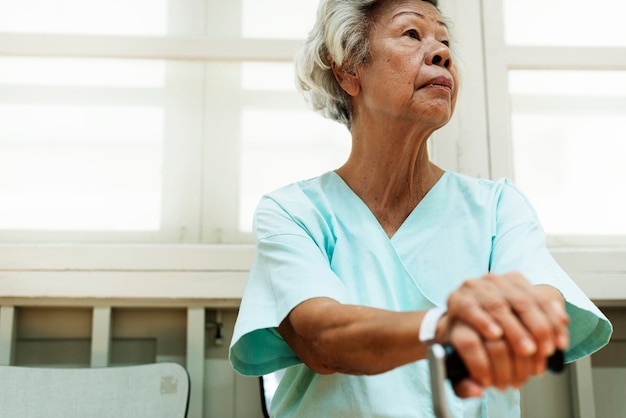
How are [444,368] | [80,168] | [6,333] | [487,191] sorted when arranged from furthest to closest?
[80,168], [6,333], [487,191], [444,368]

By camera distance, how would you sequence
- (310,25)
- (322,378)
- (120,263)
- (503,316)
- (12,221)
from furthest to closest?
(310,25) → (12,221) → (120,263) → (322,378) → (503,316)

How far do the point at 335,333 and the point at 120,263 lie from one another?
756 millimetres

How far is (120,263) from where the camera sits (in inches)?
54.6

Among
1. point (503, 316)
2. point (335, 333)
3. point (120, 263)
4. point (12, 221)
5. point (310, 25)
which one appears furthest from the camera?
point (310, 25)

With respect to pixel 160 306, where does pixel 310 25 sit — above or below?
above

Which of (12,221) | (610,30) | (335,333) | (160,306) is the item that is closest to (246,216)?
(160,306)

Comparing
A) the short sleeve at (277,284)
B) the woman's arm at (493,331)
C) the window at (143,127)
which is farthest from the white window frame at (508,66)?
the woman's arm at (493,331)

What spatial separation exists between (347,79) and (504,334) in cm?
77

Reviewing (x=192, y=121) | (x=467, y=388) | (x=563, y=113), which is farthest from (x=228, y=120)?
(x=467, y=388)

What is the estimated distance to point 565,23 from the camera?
1.62m

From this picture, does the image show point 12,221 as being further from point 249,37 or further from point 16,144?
point 249,37

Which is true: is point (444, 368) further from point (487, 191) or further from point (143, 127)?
point (143, 127)

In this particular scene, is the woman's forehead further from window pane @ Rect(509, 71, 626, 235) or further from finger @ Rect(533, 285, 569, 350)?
finger @ Rect(533, 285, 569, 350)

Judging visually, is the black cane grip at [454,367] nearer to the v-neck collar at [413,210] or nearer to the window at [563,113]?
the v-neck collar at [413,210]
